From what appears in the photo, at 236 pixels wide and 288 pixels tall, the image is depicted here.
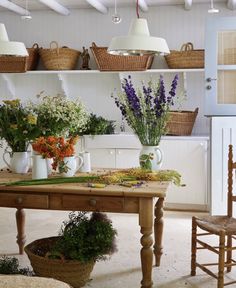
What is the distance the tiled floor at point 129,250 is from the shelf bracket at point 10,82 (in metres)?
1.67

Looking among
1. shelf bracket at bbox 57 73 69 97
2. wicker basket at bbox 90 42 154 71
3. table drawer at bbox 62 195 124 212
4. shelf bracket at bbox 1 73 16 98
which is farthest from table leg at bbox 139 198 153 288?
shelf bracket at bbox 1 73 16 98

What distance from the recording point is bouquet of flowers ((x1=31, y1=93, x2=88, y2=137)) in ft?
10.7

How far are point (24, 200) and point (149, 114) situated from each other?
3.45 feet

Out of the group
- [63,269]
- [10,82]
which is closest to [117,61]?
[10,82]

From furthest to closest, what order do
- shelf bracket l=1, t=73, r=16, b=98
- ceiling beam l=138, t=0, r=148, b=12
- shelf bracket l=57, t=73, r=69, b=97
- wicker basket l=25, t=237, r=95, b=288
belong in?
shelf bracket l=1, t=73, r=16, b=98 → shelf bracket l=57, t=73, r=69, b=97 → ceiling beam l=138, t=0, r=148, b=12 → wicker basket l=25, t=237, r=95, b=288

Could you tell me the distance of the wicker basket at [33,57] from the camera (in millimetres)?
5785

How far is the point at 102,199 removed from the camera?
2881 mm

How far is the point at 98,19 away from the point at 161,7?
82 centimetres

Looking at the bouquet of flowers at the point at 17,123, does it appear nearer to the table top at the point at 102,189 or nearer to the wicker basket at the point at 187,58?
the table top at the point at 102,189

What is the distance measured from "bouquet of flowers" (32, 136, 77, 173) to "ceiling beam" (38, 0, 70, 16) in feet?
8.45

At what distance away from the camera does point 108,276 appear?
3.42 meters

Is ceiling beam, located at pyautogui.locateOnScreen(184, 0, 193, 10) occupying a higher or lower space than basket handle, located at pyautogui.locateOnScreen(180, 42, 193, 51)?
higher

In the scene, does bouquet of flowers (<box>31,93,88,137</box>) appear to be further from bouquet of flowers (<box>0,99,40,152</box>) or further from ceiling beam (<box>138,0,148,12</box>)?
ceiling beam (<box>138,0,148,12</box>)

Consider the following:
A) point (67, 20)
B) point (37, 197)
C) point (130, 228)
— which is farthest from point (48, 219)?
point (67, 20)
